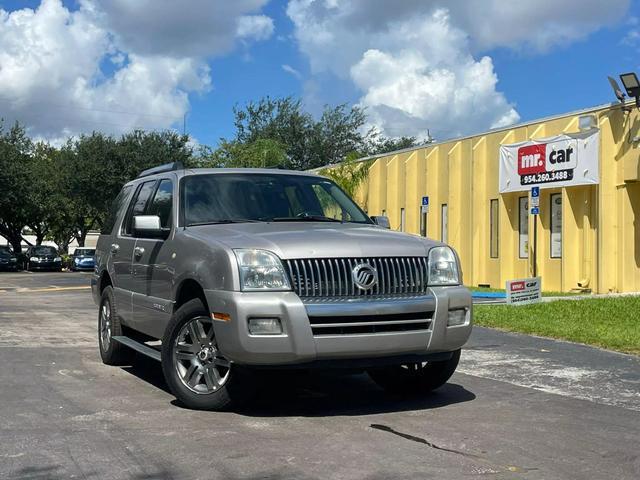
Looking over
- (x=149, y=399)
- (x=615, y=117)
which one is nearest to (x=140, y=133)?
(x=615, y=117)

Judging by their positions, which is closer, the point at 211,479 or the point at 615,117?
the point at 211,479

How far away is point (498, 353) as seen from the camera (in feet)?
32.7

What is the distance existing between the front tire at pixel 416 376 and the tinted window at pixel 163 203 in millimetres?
2329

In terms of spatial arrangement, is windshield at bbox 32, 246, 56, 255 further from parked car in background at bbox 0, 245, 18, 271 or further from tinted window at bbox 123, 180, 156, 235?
tinted window at bbox 123, 180, 156, 235

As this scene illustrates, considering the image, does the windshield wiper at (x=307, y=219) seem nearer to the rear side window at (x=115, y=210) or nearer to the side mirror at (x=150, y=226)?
the side mirror at (x=150, y=226)

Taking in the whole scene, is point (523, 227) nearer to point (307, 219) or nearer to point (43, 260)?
point (307, 219)

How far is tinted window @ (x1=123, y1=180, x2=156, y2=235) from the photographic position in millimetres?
8281

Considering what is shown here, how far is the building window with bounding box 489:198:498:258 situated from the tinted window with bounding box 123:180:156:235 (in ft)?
56.9

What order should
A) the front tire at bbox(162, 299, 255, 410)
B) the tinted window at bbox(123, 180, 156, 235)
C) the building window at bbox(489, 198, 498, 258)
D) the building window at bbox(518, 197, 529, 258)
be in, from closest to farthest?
the front tire at bbox(162, 299, 255, 410) < the tinted window at bbox(123, 180, 156, 235) < the building window at bbox(518, 197, 529, 258) < the building window at bbox(489, 198, 498, 258)

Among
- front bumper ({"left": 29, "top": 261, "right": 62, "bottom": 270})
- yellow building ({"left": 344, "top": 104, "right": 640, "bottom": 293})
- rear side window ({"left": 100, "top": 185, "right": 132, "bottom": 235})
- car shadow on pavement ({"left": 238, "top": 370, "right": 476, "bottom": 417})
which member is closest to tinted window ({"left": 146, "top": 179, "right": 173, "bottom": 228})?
rear side window ({"left": 100, "top": 185, "right": 132, "bottom": 235})

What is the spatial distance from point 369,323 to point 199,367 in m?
1.41

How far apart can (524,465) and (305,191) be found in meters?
3.74

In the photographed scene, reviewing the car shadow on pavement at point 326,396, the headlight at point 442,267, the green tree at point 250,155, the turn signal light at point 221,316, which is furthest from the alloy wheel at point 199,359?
the green tree at point 250,155

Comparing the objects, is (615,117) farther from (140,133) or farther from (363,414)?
(140,133)
